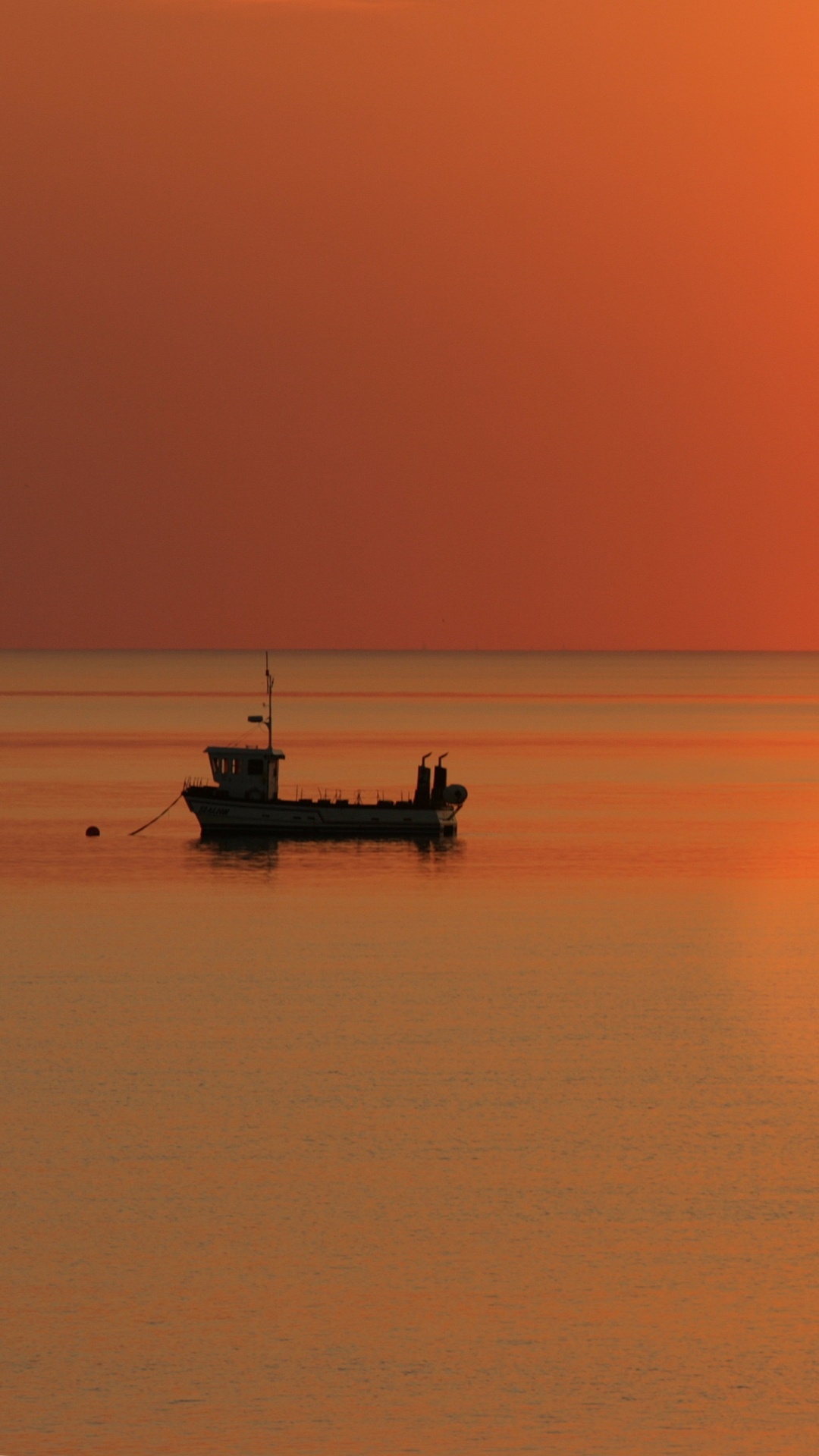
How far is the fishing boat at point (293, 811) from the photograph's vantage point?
94312mm

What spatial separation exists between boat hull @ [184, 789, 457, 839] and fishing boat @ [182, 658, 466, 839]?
35 mm

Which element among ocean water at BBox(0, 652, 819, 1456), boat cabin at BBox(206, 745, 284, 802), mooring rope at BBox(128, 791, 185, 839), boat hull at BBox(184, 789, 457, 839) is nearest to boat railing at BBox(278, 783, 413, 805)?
mooring rope at BBox(128, 791, 185, 839)

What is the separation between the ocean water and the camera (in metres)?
22.7

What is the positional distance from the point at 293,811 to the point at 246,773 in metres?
3.91

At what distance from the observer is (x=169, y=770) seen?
14150 cm

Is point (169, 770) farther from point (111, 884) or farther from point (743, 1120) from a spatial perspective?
point (743, 1120)

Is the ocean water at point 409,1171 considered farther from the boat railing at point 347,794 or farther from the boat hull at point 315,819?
the boat railing at point 347,794

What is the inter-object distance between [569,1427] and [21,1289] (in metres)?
7.85

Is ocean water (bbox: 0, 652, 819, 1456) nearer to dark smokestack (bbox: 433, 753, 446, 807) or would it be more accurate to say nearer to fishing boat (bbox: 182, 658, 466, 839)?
fishing boat (bbox: 182, 658, 466, 839)

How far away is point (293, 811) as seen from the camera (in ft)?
311

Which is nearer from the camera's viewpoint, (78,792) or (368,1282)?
(368,1282)

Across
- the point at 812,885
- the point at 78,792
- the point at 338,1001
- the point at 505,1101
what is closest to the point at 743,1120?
the point at 505,1101

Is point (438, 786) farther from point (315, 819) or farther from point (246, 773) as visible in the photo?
point (246, 773)

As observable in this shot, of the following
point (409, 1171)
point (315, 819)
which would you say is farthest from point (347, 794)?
point (409, 1171)
